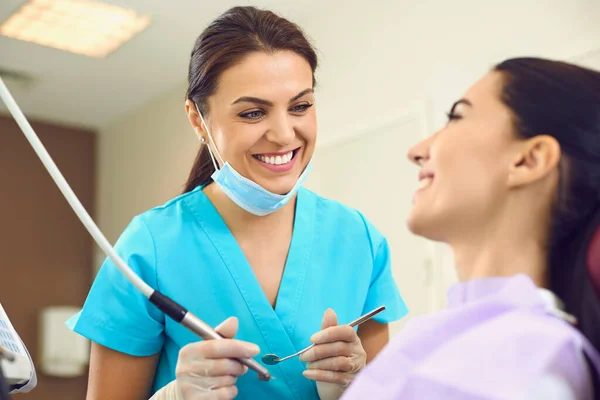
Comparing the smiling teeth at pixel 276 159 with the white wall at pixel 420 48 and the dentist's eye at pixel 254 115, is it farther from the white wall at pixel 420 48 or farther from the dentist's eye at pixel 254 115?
the white wall at pixel 420 48

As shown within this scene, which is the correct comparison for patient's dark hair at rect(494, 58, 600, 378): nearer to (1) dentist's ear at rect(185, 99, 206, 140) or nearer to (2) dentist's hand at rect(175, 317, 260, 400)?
(2) dentist's hand at rect(175, 317, 260, 400)

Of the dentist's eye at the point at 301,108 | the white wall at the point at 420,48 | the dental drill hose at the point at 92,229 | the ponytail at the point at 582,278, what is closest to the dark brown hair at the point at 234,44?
the dentist's eye at the point at 301,108

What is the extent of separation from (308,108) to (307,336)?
447mm

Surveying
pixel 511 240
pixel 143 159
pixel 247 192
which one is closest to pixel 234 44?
pixel 247 192

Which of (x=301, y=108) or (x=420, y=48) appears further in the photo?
(x=420, y=48)

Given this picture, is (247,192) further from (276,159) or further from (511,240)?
(511,240)

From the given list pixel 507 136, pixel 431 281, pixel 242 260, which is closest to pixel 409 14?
pixel 431 281

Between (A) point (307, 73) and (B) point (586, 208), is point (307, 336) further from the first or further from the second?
(B) point (586, 208)

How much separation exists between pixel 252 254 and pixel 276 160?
0.19 metres

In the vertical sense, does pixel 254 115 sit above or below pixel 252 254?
above

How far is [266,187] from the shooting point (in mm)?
1246

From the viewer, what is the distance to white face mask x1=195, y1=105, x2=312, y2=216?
1238 mm

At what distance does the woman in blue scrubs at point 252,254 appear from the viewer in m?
1.12

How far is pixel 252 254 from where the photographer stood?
1.28 meters
